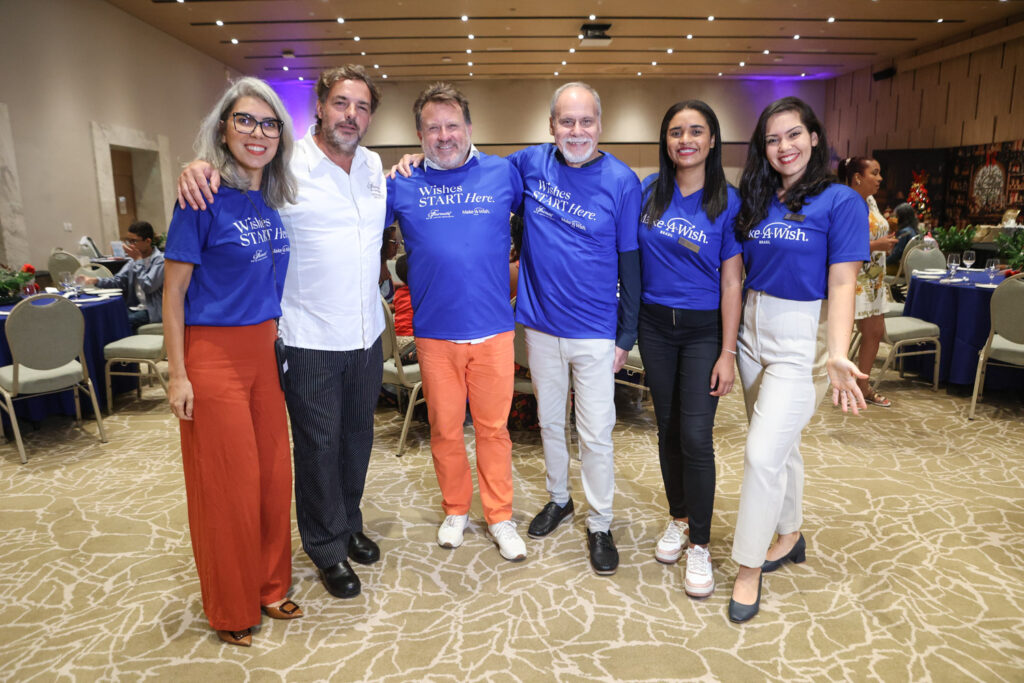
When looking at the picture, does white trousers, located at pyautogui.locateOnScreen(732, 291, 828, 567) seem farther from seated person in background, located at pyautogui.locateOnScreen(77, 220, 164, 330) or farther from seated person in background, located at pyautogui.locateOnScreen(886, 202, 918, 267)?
seated person in background, located at pyautogui.locateOnScreen(886, 202, 918, 267)

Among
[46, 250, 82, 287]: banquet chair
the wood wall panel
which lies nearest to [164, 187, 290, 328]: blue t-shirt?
[46, 250, 82, 287]: banquet chair

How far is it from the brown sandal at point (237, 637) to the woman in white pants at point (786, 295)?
164 cm

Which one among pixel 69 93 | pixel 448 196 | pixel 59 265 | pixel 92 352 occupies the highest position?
pixel 69 93

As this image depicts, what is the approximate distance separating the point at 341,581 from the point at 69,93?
897cm

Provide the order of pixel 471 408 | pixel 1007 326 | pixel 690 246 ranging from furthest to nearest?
pixel 1007 326
pixel 471 408
pixel 690 246

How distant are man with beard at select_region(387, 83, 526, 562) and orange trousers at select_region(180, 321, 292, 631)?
62 centimetres

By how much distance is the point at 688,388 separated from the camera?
2297 millimetres

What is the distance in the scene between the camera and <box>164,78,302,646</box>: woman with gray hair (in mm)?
1892

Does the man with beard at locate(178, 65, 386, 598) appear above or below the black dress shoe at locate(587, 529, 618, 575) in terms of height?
above

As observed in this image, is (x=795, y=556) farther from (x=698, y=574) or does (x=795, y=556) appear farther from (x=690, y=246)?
(x=690, y=246)

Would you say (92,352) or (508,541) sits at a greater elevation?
(92,352)

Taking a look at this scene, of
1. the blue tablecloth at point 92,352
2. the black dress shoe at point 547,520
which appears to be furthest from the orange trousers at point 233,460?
the blue tablecloth at point 92,352

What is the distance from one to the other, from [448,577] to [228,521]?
898 mm

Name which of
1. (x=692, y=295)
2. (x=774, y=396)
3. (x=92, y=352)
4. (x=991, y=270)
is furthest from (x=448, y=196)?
(x=991, y=270)
